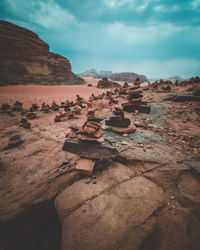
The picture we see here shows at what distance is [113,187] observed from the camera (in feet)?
5.48

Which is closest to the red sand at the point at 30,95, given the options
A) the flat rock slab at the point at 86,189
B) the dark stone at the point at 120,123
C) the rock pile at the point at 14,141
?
the rock pile at the point at 14,141

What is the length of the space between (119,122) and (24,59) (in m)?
21.5

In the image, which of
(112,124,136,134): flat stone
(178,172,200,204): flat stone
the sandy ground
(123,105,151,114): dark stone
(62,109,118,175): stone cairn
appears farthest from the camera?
the sandy ground

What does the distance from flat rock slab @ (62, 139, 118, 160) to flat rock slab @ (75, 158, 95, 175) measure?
10 centimetres

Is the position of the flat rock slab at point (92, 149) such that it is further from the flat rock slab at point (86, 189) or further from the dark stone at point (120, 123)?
the dark stone at point (120, 123)

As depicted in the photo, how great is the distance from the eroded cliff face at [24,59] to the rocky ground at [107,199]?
1820 cm

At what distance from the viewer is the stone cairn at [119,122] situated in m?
3.05

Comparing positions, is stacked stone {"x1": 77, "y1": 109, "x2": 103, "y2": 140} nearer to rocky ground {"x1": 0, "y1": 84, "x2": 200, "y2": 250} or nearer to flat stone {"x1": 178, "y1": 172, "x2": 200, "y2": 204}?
rocky ground {"x1": 0, "y1": 84, "x2": 200, "y2": 250}

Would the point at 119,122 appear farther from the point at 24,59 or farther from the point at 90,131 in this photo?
the point at 24,59

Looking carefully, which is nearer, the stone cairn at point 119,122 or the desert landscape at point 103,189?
the desert landscape at point 103,189

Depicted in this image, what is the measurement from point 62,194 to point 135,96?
15.0 feet

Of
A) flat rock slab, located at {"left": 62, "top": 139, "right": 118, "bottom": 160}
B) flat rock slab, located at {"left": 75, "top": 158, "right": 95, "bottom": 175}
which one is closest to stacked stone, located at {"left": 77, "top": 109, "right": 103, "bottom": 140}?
flat rock slab, located at {"left": 62, "top": 139, "right": 118, "bottom": 160}

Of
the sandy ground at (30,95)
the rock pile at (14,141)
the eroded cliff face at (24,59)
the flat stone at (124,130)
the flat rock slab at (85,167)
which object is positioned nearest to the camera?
the flat rock slab at (85,167)

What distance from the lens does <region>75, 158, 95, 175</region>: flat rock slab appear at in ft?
6.13
